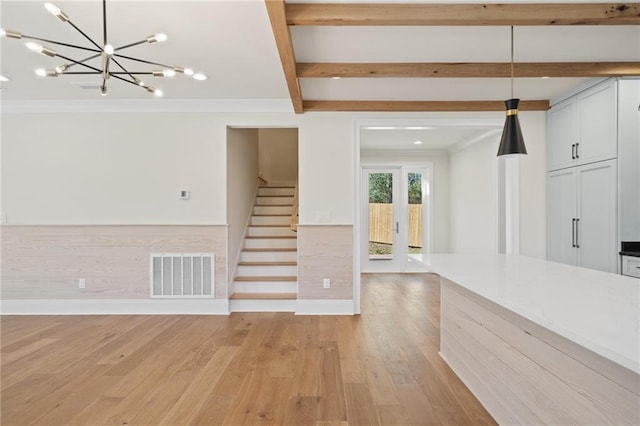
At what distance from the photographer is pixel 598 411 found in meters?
1.22

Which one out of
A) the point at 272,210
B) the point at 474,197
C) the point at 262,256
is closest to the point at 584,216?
the point at 474,197

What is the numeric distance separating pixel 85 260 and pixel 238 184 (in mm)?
2110

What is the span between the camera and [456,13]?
207cm

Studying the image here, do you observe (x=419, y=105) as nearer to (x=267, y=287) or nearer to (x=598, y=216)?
(x=598, y=216)

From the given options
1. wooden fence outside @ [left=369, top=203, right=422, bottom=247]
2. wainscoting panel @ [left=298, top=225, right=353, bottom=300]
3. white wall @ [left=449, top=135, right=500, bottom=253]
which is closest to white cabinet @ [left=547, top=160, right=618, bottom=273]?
white wall @ [left=449, top=135, right=500, bottom=253]

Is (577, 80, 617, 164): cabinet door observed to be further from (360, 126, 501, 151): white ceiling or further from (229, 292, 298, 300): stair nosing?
(229, 292, 298, 300): stair nosing

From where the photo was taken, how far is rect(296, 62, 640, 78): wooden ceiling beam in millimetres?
2912

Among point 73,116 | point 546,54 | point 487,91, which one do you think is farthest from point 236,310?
point 546,54

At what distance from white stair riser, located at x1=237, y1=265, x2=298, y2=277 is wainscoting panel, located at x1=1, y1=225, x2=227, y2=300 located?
0.44m

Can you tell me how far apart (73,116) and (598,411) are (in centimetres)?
539

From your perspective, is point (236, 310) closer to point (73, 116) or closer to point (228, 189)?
point (228, 189)

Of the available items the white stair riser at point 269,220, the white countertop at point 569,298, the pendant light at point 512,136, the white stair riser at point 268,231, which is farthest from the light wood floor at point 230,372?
the white stair riser at point 269,220

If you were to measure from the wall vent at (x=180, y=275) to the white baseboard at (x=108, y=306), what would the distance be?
0.39ft

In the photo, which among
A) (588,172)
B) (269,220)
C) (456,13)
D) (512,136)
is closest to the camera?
(456,13)
